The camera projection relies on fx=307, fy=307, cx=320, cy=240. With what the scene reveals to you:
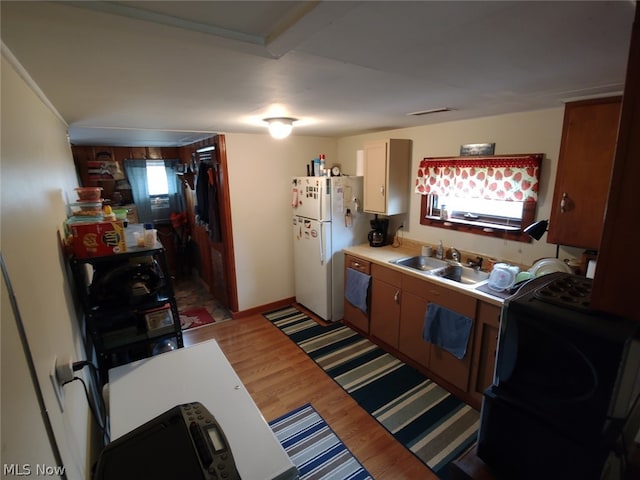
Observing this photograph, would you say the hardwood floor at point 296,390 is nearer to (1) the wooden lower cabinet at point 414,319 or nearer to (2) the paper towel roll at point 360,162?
(1) the wooden lower cabinet at point 414,319

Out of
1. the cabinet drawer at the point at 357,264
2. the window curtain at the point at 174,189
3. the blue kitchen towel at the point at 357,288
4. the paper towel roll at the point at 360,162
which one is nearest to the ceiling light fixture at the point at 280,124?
the paper towel roll at the point at 360,162

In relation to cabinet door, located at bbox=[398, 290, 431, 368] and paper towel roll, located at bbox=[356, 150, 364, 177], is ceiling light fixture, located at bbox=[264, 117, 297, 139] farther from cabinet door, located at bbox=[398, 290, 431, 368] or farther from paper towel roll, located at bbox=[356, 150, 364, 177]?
cabinet door, located at bbox=[398, 290, 431, 368]

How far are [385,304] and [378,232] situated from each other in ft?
2.93

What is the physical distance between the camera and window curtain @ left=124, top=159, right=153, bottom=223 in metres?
4.50

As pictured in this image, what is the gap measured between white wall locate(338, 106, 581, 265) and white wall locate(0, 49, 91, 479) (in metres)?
2.80

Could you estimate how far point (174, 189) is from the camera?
4.95 metres

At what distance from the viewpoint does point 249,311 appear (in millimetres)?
3766

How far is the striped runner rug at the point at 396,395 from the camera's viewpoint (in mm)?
2014

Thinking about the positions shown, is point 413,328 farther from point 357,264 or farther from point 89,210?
point 89,210

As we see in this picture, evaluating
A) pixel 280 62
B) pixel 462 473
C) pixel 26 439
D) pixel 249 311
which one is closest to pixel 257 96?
pixel 280 62

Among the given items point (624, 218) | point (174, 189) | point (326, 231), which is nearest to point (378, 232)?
point (326, 231)

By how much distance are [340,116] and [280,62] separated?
1288mm

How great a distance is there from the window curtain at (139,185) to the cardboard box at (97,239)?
11.4 feet

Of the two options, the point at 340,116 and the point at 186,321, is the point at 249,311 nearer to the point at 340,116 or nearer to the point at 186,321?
the point at 186,321
